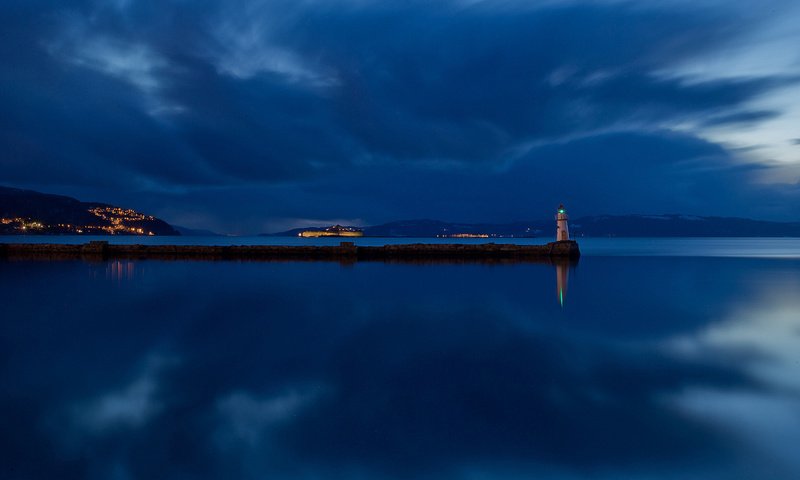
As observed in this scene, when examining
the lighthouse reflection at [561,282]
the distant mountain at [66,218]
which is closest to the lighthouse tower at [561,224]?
the lighthouse reflection at [561,282]

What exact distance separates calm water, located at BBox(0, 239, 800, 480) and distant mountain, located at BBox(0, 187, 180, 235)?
6043 inches

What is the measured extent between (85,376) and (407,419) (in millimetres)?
4697

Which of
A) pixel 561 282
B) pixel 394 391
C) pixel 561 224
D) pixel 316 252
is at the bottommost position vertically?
pixel 394 391

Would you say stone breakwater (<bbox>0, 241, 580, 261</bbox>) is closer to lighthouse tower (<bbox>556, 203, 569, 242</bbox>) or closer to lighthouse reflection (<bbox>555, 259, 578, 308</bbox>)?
lighthouse tower (<bbox>556, 203, 569, 242</bbox>)

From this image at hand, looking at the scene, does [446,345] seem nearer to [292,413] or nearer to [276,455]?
[292,413]

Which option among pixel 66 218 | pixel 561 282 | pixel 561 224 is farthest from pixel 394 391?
pixel 66 218

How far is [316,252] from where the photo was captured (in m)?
35.2

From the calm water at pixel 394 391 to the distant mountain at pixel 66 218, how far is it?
153 metres

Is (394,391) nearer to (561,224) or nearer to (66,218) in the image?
(561,224)

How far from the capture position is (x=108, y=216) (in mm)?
167625

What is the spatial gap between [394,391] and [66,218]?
176679 mm

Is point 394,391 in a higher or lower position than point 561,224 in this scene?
lower

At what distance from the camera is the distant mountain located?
14175 centimetres

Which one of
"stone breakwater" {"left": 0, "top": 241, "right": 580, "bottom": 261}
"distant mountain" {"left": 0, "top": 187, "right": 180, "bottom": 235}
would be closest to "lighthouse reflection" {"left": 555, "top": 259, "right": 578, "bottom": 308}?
"stone breakwater" {"left": 0, "top": 241, "right": 580, "bottom": 261}
